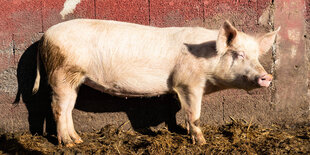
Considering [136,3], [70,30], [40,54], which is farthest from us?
[136,3]

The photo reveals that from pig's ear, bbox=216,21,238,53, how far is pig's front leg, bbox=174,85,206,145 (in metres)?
0.52

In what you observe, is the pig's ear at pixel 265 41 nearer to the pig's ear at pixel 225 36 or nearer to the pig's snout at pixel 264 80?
the pig's ear at pixel 225 36

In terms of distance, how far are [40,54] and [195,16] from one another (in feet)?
6.43

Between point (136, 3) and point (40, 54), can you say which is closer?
point (40, 54)

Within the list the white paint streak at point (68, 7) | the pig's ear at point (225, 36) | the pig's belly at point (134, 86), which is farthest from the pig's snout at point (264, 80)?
the white paint streak at point (68, 7)

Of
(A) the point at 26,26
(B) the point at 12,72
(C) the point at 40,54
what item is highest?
(A) the point at 26,26

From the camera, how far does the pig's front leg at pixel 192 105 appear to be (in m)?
3.68

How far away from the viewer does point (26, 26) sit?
13.6ft

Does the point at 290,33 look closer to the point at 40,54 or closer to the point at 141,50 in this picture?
the point at 141,50

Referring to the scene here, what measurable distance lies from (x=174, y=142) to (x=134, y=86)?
796 millimetres

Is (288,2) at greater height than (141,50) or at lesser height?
greater

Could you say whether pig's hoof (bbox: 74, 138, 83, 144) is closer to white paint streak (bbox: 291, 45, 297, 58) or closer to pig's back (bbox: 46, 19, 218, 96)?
pig's back (bbox: 46, 19, 218, 96)

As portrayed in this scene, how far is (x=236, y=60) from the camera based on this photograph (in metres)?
3.60

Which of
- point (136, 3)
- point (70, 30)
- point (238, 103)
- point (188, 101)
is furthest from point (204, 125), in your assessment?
point (70, 30)
